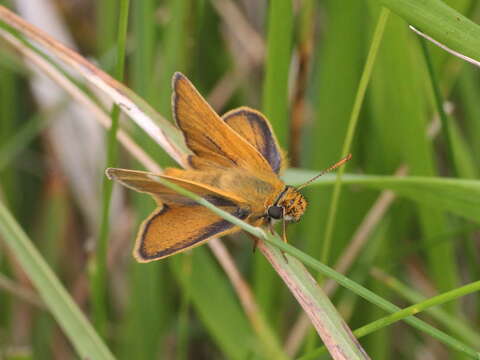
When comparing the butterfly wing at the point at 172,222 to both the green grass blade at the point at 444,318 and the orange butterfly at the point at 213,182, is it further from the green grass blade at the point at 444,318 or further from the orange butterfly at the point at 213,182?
the green grass blade at the point at 444,318

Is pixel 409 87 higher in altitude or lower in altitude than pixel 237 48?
lower

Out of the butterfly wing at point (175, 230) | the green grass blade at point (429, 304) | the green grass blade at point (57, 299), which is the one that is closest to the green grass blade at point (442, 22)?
the green grass blade at point (429, 304)

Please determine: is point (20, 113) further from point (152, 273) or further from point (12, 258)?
point (152, 273)

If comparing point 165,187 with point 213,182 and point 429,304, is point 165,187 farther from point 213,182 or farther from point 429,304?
point 429,304

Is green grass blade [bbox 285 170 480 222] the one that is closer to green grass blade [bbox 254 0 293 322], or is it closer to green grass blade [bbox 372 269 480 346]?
green grass blade [bbox 254 0 293 322]

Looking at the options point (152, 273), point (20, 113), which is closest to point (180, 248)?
point (152, 273)

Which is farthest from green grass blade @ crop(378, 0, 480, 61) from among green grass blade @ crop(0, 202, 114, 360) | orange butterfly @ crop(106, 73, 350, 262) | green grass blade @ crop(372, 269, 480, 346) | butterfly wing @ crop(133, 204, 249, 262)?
green grass blade @ crop(0, 202, 114, 360)
